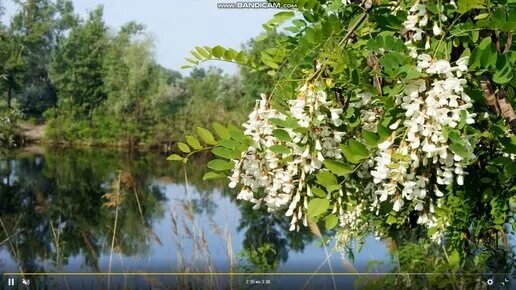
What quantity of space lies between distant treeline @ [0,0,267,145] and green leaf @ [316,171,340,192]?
1945cm

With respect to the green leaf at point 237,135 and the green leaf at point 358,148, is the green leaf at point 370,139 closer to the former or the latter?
the green leaf at point 358,148

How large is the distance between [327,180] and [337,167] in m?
0.05

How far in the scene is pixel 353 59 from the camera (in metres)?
1.42

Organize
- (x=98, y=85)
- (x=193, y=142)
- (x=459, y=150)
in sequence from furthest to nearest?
1. (x=98, y=85)
2. (x=193, y=142)
3. (x=459, y=150)

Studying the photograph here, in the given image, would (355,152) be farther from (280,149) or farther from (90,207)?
(90,207)

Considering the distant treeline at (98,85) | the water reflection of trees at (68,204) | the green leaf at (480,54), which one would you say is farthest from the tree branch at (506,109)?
the distant treeline at (98,85)

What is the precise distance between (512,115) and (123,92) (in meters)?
25.3

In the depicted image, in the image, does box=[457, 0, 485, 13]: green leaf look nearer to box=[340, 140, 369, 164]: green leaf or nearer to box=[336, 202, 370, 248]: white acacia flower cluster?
box=[340, 140, 369, 164]: green leaf

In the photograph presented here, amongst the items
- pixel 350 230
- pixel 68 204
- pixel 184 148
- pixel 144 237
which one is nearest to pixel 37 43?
pixel 68 204

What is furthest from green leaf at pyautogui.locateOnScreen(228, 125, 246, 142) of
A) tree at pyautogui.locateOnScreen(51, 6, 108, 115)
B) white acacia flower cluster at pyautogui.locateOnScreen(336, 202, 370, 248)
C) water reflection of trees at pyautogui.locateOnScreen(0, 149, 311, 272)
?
tree at pyautogui.locateOnScreen(51, 6, 108, 115)

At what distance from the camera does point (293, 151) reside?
141 centimetres

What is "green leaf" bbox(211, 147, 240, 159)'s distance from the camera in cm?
153

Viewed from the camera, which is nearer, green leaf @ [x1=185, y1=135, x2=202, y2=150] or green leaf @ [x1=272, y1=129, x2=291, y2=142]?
green leaf @ [x1=272, y1=129, x2=291, y2=142]

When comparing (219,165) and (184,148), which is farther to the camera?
(184,148)
